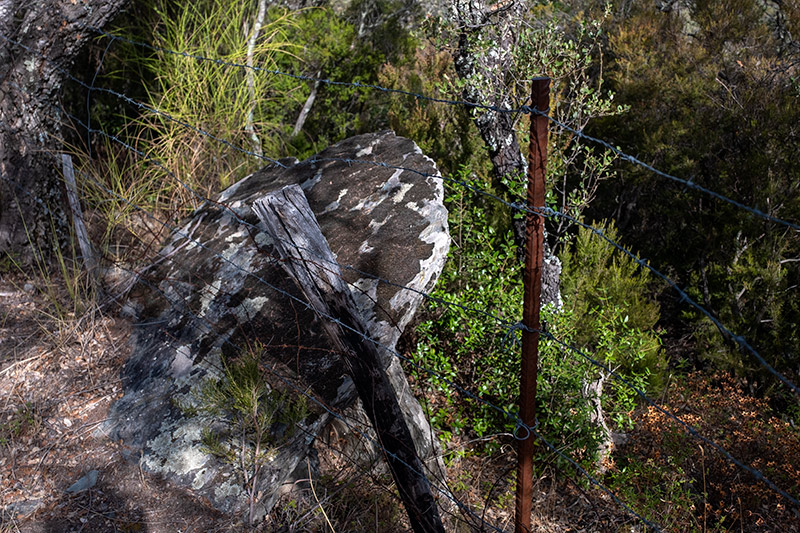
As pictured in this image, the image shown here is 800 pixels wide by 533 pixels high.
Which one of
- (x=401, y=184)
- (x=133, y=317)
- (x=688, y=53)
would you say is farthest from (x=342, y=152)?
(x=688, y=53)

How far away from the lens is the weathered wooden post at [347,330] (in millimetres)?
2184

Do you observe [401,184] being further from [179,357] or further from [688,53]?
[688,53]

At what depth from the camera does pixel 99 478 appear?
268cm

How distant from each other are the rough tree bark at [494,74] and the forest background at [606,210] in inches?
1.2

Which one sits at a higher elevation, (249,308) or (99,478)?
(249,308)

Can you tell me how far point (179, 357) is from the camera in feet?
10.3

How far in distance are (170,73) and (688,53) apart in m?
→ 4.12

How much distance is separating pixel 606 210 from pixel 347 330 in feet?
11.5

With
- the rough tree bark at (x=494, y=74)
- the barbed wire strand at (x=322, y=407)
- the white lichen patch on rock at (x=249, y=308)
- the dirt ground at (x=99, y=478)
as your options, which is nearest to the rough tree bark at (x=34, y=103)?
the dirt ground at (x=99, y=478)

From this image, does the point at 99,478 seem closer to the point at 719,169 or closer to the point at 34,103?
the point at 34,103

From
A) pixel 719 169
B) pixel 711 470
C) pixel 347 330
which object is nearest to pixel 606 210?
pixel 719 169

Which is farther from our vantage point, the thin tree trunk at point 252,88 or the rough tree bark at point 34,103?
the thin tree trunk at point 252,88

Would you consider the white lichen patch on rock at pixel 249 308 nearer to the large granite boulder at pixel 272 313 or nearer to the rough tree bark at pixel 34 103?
the large granite boulder at pixel 272 313

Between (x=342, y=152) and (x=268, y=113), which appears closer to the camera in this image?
(x=342, y=152)
